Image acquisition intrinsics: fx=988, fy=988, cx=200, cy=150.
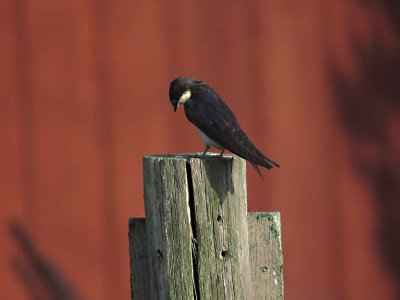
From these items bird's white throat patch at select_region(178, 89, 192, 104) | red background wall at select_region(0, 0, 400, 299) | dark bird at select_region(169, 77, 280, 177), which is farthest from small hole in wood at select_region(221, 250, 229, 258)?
red background wall at select_region(0, 0, 400, 299)

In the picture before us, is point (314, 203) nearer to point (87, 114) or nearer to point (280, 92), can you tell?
point (280, 92)

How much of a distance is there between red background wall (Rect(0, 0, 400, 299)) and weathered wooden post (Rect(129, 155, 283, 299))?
86.5 inches

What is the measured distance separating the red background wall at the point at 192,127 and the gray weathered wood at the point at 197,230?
2.22 metres

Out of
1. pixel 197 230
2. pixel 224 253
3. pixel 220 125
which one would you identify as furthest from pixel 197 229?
pixel 220 125

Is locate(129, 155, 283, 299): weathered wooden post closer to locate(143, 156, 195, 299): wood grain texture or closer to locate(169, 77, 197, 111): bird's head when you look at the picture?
locate(143, 156, 195, 299): wood grain texture

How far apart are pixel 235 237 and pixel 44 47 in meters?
2.50

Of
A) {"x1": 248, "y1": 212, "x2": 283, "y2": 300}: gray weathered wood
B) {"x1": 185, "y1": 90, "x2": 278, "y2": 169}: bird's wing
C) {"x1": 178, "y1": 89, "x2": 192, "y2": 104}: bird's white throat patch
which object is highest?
{"x1": 178, "y1": 89, "x2": 192, "y2": 104}: bird's white throat patch

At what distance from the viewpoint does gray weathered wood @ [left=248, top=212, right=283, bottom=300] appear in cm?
340

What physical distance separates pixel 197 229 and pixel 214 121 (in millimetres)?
783

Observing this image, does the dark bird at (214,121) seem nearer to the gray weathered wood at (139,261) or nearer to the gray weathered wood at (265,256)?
the gray weathered wood at (265,256)

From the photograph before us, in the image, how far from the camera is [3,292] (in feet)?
17.2

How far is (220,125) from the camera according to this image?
3.78 metres

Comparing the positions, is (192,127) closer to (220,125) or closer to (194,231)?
(220,125)

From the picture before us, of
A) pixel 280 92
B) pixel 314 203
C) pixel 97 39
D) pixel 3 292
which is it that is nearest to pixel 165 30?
pixel 97 39
